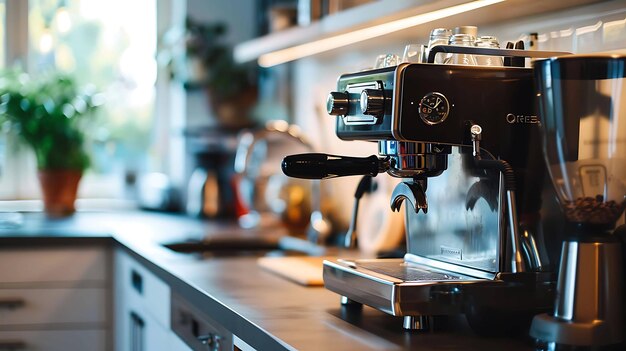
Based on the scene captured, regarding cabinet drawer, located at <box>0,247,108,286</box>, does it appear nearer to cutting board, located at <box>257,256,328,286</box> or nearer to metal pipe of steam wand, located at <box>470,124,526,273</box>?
cutting board, located at <box>257,256,328,286</box>

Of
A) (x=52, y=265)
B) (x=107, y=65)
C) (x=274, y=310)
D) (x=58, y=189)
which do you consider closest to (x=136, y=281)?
(x=52, y=265)

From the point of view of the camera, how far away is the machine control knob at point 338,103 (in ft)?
4.30

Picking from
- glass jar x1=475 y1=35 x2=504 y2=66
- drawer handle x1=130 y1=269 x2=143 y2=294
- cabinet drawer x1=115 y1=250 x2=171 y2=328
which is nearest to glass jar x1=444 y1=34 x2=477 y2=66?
glass jar x1=475 y1=35 x2=504 y2=66

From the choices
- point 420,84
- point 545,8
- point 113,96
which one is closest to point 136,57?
point 113,96

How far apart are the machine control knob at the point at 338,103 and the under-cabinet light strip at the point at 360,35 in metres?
0.30

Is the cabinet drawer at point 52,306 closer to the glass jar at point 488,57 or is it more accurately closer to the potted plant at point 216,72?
the potted plant at point 216,72

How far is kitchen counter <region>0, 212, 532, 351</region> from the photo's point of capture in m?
1.18

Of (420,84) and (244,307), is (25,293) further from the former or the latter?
(420,84)

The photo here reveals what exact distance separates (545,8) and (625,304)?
2.15 ft

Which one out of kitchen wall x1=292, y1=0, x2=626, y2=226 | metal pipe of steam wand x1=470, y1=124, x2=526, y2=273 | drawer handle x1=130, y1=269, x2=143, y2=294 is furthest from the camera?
drawer handle x1=130, y1=269, x2=143, y2=294

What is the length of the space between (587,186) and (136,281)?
5.24 feet

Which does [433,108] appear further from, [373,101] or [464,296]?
[464,296]

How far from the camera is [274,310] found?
4.70 ft

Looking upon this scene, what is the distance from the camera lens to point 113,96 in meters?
3.87
